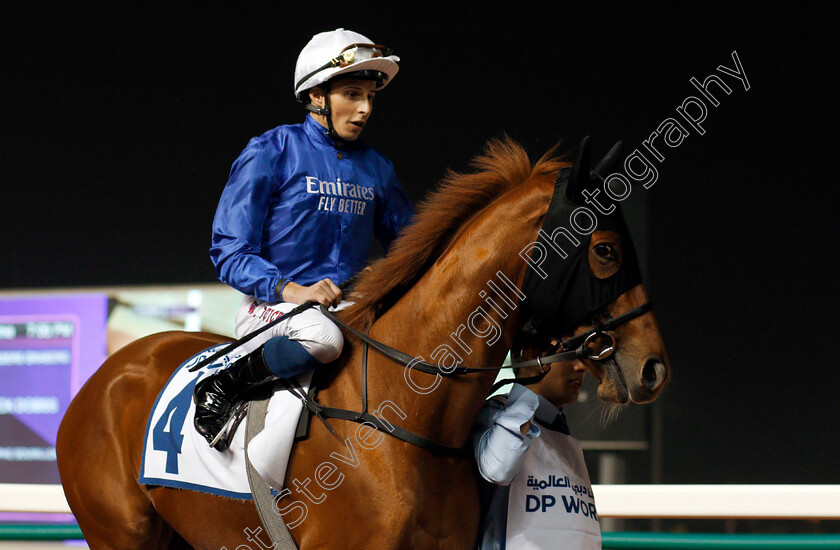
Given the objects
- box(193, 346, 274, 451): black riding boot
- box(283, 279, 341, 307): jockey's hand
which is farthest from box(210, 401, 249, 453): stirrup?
box(283, 279, 341, 307): jockey's hand

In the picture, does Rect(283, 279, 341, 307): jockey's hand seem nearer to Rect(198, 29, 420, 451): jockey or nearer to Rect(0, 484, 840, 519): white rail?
Rect(198, 29, 420, 451): jockey

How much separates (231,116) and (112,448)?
251cm

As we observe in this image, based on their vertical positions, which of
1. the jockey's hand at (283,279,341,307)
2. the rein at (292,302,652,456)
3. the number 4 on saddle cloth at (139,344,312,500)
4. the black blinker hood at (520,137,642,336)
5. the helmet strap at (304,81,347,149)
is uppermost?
the helmet strap at (304,81,347,149)

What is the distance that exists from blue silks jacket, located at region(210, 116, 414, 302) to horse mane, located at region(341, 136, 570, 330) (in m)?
0.31

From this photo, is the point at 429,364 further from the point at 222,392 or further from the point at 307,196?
the point at 307,196

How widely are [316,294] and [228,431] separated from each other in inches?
14.5

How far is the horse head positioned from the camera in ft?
4.79

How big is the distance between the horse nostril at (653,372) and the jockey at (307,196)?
836mm

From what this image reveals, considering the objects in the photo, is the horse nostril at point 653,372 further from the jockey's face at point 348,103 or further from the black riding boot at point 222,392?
the jockey's face at point 348,103

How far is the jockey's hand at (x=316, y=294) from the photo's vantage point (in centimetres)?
174

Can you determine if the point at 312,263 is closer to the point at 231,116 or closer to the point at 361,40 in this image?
the point at 361,40

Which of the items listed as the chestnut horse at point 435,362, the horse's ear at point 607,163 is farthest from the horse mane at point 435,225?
the horse's ear at point 607,163

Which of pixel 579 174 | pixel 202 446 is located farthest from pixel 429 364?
pixel 202 446

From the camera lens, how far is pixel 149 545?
7.16ft
